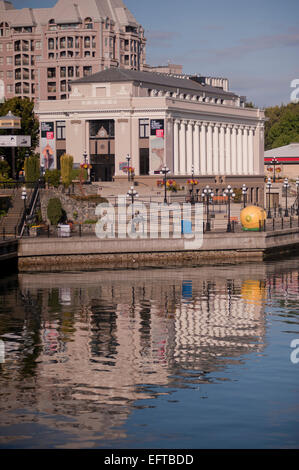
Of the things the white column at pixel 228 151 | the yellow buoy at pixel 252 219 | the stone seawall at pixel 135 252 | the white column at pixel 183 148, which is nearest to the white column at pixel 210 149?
the white column at pixel 228 151

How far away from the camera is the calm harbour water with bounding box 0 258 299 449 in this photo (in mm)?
34781

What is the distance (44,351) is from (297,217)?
75.0m

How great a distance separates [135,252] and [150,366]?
45.0 metres

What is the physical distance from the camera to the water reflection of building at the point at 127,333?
129 ft

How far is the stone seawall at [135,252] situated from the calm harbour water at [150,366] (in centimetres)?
1184

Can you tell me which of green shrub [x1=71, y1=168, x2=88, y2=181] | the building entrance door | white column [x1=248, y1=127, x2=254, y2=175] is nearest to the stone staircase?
green shrub [x1=71, y1=168, x2=88, y2=181]

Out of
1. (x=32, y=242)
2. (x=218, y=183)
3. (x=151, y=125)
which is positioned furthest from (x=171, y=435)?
(x=218, y=183)

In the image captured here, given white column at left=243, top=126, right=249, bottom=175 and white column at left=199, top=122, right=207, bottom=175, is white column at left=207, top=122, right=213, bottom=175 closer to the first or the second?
white column at left=199, top=122, right=207, bottom=175

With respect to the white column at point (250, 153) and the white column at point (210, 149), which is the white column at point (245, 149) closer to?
the white column at point (250, 153)

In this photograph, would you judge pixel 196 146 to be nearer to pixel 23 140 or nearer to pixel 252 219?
pixel 23 140

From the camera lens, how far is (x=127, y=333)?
54.1m

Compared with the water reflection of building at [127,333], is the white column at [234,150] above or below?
above

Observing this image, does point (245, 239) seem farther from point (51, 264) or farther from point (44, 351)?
point (44, 351)

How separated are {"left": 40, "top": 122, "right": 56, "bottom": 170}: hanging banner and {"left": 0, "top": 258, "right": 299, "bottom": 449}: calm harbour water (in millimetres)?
78501
